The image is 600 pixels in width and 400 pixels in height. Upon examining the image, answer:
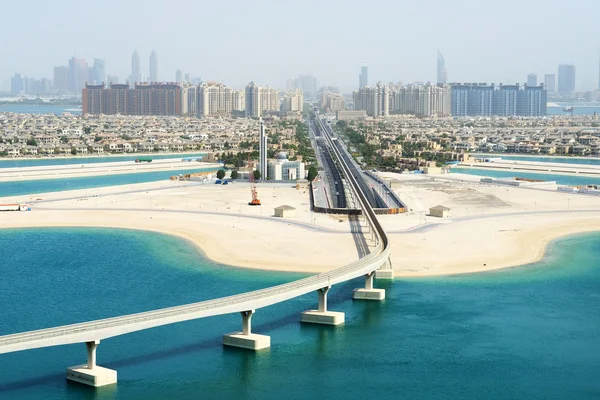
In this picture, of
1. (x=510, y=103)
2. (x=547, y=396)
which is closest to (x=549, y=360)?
(x=547, y=396)

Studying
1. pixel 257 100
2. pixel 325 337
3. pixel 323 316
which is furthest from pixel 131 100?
pixel 325 337

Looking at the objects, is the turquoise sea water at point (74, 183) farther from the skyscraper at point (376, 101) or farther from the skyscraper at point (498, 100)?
the skyscraper at point (498, 100)

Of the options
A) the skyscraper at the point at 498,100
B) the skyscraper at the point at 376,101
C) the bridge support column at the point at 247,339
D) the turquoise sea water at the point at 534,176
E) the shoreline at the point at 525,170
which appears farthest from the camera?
the skyscraper at the point at 498,100

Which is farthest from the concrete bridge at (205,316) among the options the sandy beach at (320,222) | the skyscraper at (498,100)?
the skyscraper at (498,100)

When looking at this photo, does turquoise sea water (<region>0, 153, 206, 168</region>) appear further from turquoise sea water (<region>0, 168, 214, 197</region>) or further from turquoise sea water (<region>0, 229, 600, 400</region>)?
turquoise sea water (<region>0, 229, 600, 400</region>)

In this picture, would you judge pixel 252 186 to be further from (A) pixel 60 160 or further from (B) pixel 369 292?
(A) pixel 60 160
